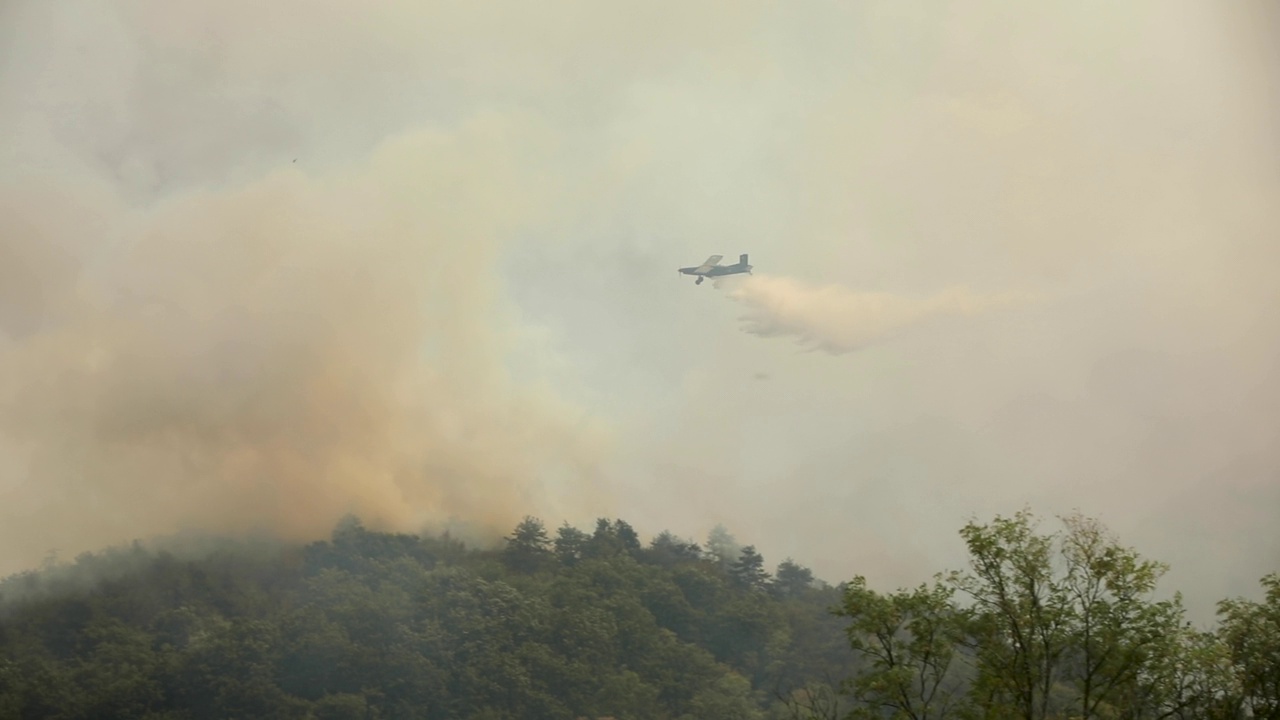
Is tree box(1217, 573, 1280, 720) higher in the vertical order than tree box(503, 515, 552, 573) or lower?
lower

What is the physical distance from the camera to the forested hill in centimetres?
13075

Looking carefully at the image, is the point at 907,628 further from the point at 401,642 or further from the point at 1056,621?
the point at 401,642

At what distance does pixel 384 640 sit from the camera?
136 metres

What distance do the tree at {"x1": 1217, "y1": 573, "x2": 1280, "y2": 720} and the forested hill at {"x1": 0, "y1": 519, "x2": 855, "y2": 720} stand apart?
9720 cm

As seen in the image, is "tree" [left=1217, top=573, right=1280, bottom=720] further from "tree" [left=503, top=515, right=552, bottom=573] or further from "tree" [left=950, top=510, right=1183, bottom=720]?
"tree" [left=503, top=515, right=552, bottom=573]

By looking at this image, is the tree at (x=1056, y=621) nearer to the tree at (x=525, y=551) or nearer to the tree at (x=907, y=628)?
the tree at (x=907, y=628)

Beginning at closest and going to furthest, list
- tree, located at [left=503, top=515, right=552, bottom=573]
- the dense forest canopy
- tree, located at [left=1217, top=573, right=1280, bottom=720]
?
tree, located at [left=1217, top=573, right=1280, bottom=720]
the dense forest canopy
tree, located at [left=503, top=515, right=552, bottom=573]

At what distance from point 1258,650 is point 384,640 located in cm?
10396

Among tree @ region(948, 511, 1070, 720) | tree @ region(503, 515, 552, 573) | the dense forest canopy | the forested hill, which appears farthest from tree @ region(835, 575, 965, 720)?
tree @ region(503, 515, 552, 573)

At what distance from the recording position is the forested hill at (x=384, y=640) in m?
131

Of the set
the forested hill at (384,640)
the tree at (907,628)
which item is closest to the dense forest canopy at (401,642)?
the forested hill at (384,640)

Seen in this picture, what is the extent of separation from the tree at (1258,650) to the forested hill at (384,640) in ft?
319

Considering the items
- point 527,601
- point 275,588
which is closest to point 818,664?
point 527,601

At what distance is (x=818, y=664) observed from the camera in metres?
175
